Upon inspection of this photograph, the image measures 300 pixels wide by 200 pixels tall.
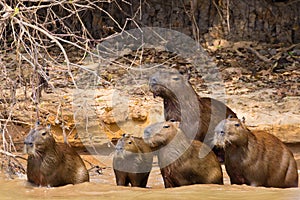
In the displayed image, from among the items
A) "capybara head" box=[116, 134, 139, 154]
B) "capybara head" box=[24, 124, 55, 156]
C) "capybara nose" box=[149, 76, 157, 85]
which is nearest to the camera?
"capybara head" box=[24, 124, 55, 156]

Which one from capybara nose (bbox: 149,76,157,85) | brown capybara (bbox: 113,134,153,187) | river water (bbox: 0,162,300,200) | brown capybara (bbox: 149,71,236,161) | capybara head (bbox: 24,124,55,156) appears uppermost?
capybara nose (bbox: 149,76,157,85)

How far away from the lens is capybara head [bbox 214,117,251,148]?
6535mm

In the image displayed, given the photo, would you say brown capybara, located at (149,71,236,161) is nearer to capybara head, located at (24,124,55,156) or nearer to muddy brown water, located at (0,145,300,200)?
muddy brown water, located at (0,145,300,200)

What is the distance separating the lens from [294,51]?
34.4ft

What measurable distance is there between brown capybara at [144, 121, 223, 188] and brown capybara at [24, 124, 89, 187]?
0.73 meters

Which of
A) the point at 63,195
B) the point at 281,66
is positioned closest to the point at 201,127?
the point at 63,195

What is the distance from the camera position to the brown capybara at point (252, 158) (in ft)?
21.5

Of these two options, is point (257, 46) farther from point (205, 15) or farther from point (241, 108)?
point (241, 108)

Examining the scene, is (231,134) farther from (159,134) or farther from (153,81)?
(153,81)

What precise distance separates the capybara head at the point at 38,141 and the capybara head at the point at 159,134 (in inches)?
31.9

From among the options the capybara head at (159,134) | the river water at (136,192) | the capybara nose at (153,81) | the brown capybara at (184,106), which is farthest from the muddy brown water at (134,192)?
the capybara nose at (153,81)

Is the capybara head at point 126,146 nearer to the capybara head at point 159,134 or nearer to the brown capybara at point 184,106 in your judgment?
the capybara head at point 159,134

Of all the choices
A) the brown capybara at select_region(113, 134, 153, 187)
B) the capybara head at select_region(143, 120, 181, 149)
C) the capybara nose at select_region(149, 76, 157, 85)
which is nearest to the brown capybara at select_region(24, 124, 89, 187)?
the brown capybara at select_region(113, 134, 153, 187)

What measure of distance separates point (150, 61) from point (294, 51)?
192cm
